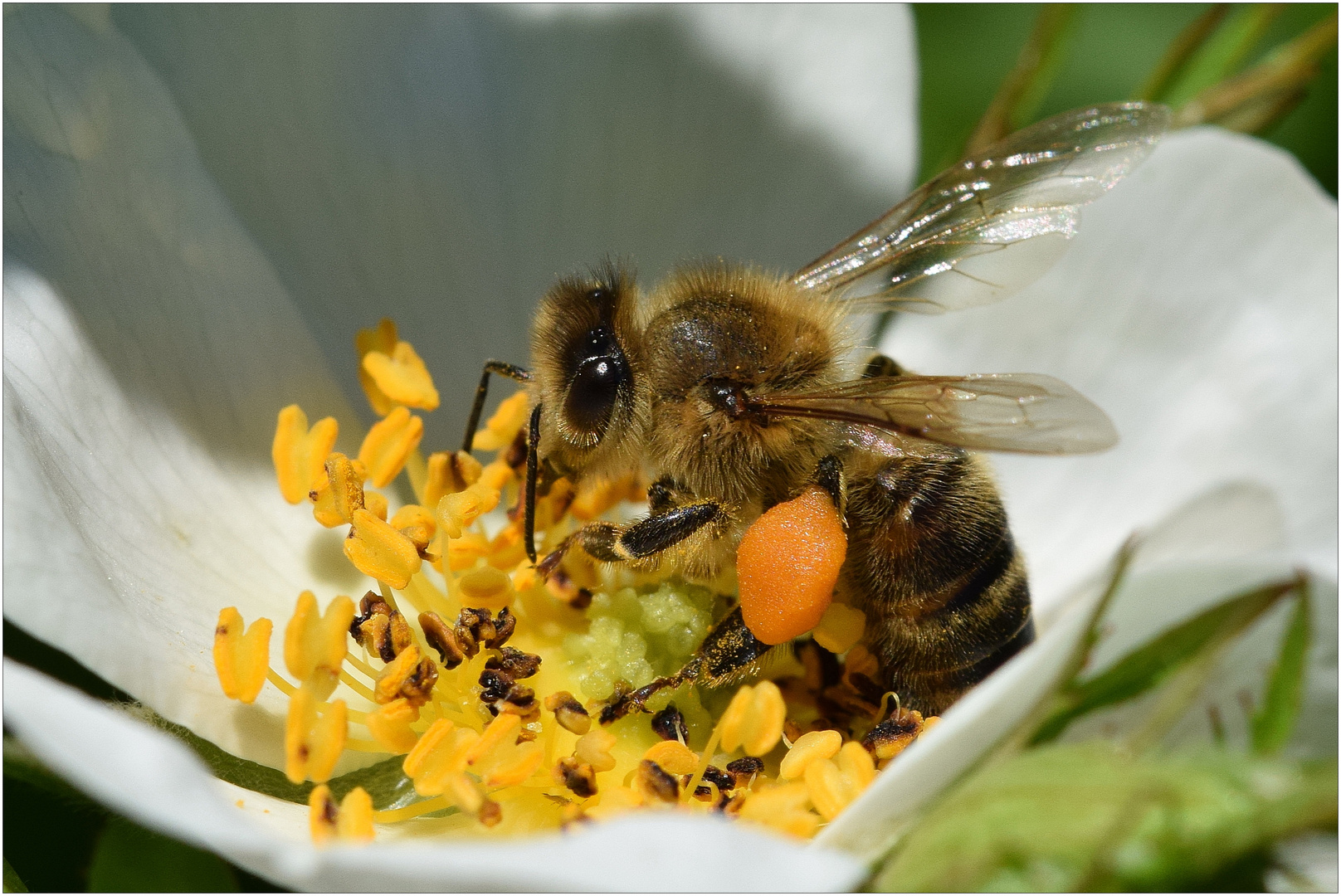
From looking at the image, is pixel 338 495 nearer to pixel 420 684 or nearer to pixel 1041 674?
pixel 420 684

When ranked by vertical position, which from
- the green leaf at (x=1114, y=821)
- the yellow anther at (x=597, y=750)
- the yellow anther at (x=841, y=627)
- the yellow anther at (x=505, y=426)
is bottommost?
the green leaf at (x=1114, y=821)

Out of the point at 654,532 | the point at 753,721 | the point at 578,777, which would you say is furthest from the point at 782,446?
the point at 578,777

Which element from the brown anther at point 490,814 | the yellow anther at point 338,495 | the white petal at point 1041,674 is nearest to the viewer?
the white petal at point 1041,674

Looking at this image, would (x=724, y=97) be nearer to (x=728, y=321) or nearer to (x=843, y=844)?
(x=728, y=321)

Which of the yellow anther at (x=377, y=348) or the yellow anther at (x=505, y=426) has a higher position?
the yellow anther at (x=377, y=348)

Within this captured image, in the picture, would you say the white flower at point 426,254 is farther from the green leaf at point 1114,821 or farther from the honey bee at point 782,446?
the honey bee at point 782,446

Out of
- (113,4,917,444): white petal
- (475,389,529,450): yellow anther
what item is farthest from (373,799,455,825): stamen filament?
(113,4,917,444): white petal

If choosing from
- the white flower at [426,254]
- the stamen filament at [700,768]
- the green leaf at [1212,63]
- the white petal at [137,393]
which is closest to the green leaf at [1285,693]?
the white flower at [426,254]
